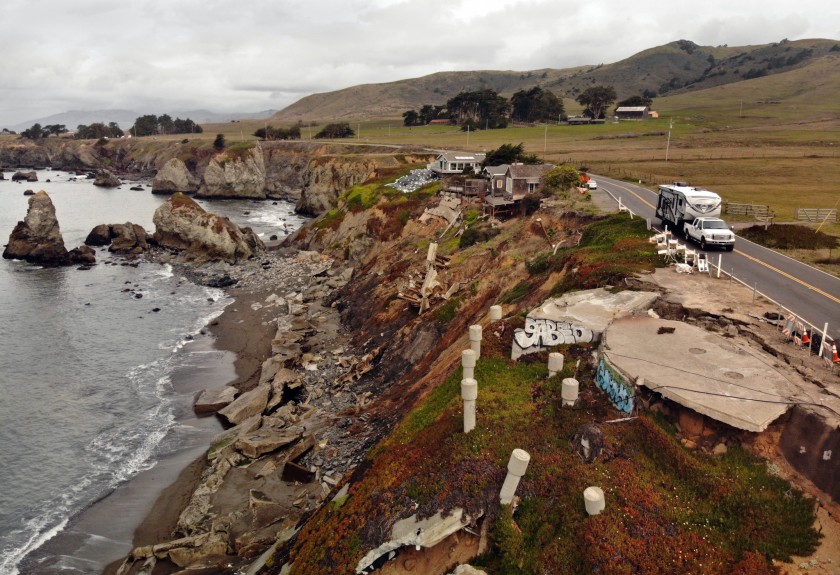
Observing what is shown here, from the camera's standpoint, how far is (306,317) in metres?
47.4

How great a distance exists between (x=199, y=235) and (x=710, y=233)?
62.8 meters

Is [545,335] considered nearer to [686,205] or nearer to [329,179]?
[686,205]

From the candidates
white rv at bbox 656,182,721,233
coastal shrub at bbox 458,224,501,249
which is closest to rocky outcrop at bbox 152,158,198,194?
coastal shrub at bbox 458,224,501,249

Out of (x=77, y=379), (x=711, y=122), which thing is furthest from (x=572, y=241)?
(x=711, y=122)

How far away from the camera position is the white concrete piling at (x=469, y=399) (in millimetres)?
15484

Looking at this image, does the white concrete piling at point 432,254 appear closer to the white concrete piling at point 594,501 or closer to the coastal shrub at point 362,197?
the coastal shrub at point 362,197

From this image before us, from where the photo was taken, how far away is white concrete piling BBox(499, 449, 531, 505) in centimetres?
1317

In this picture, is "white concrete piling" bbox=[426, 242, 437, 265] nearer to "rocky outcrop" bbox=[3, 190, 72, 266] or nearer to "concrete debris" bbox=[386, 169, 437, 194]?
Answer: "concrete debris" bbox=[386, 169, 437, 194]

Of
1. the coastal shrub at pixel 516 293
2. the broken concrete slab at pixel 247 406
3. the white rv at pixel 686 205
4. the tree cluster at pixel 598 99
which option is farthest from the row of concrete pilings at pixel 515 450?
the tree cluster at pixel 598 99

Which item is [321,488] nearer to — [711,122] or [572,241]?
[572,241]

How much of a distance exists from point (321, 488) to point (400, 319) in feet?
56.8

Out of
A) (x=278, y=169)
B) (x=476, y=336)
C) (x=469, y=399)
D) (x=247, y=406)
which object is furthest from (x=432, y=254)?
(x=278, y=169)

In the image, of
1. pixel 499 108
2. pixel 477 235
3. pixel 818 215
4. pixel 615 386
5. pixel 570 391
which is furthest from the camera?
pixel 499 108

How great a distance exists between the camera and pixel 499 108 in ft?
545
